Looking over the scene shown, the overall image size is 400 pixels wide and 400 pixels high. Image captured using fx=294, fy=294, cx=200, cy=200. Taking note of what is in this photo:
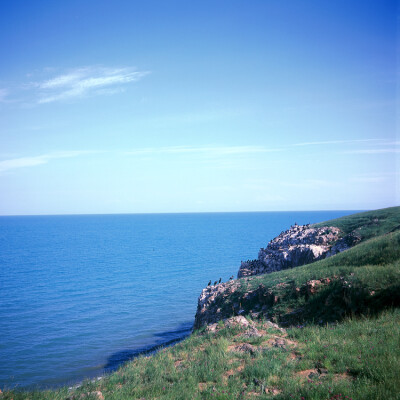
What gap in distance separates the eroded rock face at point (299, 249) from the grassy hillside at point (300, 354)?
10824mm

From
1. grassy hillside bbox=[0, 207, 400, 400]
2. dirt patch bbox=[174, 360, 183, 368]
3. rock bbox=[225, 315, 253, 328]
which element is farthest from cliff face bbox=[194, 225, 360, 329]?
dirt patch bbox=[174, 360, 183, 368]

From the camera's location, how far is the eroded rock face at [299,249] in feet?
102

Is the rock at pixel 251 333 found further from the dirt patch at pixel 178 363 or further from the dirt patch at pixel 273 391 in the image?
the dirt patch at pixel 273 391

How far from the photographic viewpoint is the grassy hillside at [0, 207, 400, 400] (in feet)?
27.3

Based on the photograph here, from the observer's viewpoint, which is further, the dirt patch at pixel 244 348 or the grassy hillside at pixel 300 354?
the dirt patch at pixel 244 348

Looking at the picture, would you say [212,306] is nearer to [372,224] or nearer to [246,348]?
[246,348]

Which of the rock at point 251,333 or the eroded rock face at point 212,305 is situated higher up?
the rock at point 251,333

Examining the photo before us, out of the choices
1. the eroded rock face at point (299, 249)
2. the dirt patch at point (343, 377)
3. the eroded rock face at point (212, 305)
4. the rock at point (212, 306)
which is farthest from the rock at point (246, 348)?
the eroded rock face at point (299, 249)

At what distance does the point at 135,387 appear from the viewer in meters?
9.78

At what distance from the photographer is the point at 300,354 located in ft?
36.3

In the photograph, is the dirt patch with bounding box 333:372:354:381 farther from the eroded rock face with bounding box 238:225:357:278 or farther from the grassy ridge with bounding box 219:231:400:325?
the eroded rock face with bounding box 238:225:357:278

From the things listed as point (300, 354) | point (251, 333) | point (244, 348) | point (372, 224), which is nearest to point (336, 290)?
point (251, 333)

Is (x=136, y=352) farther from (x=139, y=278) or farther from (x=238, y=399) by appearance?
(x=139, y=278)

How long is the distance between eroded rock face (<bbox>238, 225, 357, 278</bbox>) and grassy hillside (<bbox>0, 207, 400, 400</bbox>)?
10824 mm
